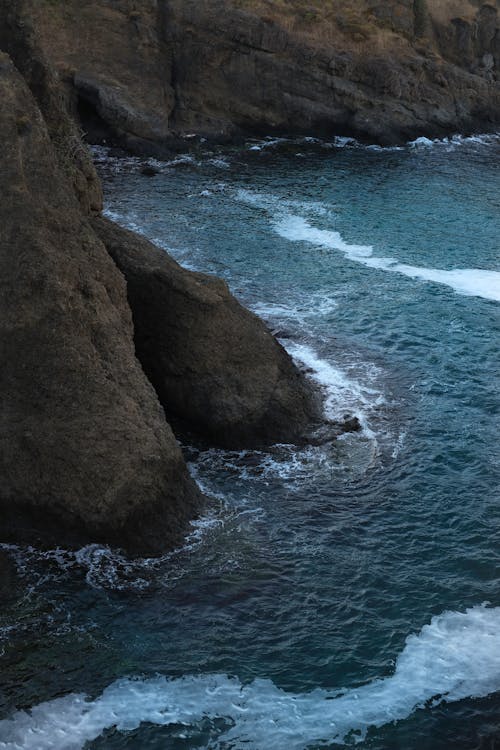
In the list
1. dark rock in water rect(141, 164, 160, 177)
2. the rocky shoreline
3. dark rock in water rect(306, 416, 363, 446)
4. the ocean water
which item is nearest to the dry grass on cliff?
dark rock in water rect(141, 164, 160, 177)

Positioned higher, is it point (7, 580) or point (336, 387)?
point (336, 387)

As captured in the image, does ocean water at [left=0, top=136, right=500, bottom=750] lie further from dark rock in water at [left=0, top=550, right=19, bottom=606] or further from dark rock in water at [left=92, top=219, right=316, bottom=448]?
dark rock in water at [left=92, top=219, right=316, bottom=448]

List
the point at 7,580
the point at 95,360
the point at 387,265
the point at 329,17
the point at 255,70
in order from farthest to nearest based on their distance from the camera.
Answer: the point at 329,17 → the point at 255,70 → the point at 387,265 → the point at 95,360 → the point at 7,580

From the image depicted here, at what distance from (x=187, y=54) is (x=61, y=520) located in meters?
56.0

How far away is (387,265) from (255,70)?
32.1 metres

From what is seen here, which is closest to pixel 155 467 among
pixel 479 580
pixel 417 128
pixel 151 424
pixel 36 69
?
pixel 151 424

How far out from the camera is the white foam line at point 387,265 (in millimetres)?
44125

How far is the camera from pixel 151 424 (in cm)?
2570

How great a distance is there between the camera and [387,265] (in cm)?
4694

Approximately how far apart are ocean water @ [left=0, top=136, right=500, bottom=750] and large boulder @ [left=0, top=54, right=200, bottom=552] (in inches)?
37.4

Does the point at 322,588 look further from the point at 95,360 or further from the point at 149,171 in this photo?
the point at 149,171

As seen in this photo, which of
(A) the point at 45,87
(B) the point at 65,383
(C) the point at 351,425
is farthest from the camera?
(C) the point at 351,425

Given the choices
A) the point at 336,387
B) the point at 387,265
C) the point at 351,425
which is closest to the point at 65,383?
the point at 351,425

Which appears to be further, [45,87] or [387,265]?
[387,265]
